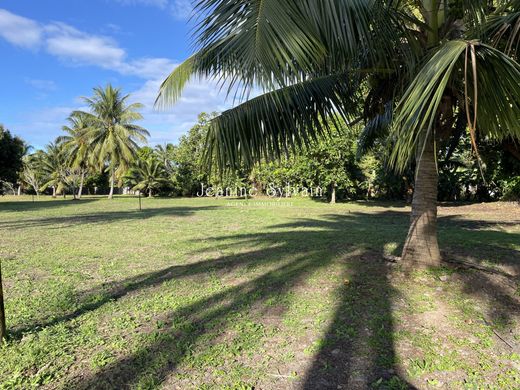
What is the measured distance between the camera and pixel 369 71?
4.13 meters

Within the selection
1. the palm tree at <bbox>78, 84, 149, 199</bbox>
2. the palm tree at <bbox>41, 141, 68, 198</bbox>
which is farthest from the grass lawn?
the palm tree at <bbox>41, 141, 68, 198</bbox>

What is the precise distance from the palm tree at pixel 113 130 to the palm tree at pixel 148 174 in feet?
9.48

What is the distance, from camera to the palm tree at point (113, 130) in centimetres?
3184

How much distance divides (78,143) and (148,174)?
6800 millimetres

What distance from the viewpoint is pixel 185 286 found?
4793 millimetres

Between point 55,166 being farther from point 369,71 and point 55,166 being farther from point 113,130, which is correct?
point 369,71

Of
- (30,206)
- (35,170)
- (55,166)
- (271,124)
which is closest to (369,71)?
(271,124)

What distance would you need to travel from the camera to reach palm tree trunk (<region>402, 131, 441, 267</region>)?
4.56 meters

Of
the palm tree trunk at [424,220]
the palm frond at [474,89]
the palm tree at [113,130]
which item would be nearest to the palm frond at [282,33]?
the palm frond at [474,89]

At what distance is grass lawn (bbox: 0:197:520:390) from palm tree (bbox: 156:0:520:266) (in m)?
1.08

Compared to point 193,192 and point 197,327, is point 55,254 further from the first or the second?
point 193,192

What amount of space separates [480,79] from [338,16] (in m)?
1.16

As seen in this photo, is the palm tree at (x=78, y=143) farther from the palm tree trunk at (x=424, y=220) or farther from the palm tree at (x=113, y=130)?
the palm tree trunk at (x=424, y=220)

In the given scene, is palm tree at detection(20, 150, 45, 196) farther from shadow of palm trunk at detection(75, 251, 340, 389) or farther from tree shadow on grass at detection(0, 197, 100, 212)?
shadow of palm trunk at detection(75, 251, 340, 389)
